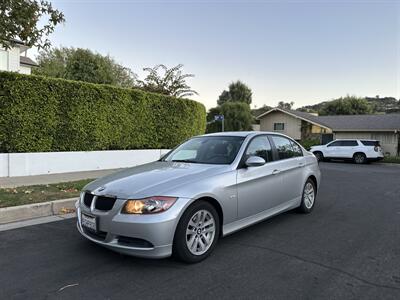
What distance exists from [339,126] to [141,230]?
29.8 meters

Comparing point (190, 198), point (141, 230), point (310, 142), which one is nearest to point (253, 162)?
point (190, 198)

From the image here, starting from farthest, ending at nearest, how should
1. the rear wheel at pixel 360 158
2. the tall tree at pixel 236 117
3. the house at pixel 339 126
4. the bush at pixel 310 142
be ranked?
the tall tree at pixel 236 117, the bush at pixel 310 142, the house at pixel 339 126, the rear wheel at pixel 360 158

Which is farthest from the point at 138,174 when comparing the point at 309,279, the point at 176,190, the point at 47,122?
the point at 47,122

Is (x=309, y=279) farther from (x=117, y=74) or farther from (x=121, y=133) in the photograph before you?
(x=117, y=74)

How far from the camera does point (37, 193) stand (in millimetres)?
7156

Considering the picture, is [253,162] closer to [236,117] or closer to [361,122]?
[361,122]

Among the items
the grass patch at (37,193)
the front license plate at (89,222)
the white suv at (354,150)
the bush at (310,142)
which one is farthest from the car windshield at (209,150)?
the bush at (310,142)

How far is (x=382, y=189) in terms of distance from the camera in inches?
396

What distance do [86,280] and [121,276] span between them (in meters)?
0.35

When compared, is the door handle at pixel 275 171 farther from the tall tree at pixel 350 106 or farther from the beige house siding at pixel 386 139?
the tall tree at pixel 350 106

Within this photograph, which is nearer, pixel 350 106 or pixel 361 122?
pixel 361 122

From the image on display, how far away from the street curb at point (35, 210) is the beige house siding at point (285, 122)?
30907mm

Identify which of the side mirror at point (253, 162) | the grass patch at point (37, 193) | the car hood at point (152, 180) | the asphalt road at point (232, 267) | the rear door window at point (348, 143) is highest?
the rear door window at point (348, 143)

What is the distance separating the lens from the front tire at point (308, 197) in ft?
20.7
